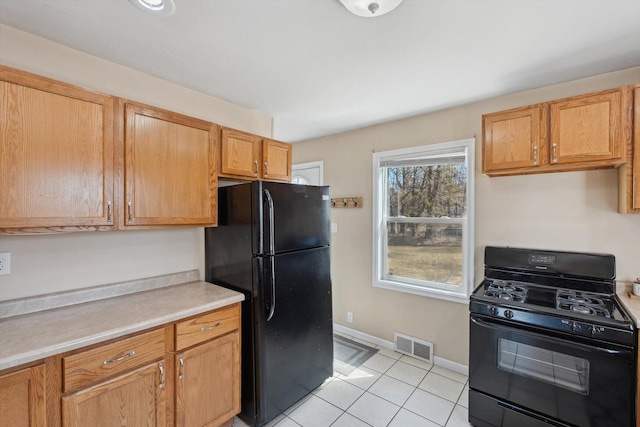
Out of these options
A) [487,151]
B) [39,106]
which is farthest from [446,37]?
[39,106]

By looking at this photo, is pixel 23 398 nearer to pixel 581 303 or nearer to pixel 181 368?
pixel 181 368

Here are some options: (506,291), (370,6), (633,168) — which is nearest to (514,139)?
(633,168)

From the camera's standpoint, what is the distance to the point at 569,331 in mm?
1634

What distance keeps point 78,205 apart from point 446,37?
2.14m

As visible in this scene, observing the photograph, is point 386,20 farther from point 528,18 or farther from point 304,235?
point 304,235

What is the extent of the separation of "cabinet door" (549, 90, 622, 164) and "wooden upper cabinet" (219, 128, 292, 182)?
199 centimetres

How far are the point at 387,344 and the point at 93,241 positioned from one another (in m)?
2.74

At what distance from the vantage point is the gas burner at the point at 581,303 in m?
1.67

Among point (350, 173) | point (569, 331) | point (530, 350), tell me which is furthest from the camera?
point (350, 173)

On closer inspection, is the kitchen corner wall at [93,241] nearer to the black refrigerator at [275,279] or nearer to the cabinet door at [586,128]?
the black refrigerator at [275,279]

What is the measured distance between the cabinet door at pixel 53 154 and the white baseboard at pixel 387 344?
2.66m

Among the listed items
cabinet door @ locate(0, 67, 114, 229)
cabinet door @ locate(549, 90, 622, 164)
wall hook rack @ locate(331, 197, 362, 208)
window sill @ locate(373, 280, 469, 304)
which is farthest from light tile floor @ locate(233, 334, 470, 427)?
cabinet door @ locate(549, 90, 622, 164)

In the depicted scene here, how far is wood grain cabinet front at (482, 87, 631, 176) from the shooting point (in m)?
1.74

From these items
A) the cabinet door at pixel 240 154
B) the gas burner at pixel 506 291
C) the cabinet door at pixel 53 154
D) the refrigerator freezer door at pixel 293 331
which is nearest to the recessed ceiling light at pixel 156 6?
the cabinet door at pixel 53 154
